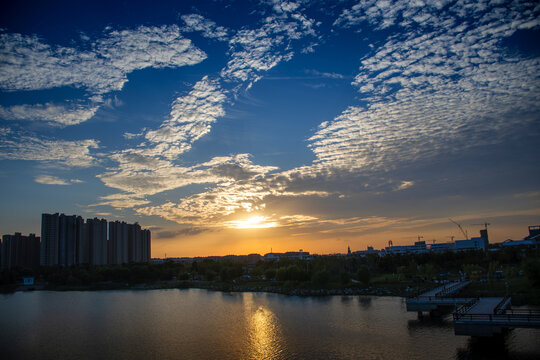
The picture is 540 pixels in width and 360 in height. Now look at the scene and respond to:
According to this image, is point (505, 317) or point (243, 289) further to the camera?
point (243, 289)

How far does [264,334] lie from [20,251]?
11796 cm

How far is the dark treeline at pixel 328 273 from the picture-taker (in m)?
61.8

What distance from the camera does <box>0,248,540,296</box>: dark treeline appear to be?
61.8m

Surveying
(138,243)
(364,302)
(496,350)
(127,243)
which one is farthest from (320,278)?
(138,243)

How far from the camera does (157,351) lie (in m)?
26.3

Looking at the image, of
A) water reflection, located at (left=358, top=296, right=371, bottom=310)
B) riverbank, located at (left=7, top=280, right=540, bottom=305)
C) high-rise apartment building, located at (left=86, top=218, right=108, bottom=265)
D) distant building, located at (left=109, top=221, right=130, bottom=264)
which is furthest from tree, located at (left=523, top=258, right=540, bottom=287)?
distant building, located at (left=109, top=221, right=130, bottom=264)

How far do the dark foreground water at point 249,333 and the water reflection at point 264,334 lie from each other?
0.08m

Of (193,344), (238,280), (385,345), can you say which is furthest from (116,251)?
(385,345)

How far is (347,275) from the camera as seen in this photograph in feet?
206

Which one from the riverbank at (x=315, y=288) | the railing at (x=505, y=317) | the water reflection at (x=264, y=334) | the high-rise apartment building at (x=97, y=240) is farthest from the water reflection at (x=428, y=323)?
the high-rise apartment building at (x=97, y=240)

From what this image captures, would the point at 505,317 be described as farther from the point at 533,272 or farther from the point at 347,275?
the point at 347,275

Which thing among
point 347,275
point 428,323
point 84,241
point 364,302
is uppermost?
point 84,241

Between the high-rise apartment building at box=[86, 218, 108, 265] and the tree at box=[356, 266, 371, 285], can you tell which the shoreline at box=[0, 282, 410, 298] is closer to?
the tree at box=[356, 266, 371, 285]

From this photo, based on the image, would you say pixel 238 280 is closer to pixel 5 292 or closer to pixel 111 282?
pixel 111 282
